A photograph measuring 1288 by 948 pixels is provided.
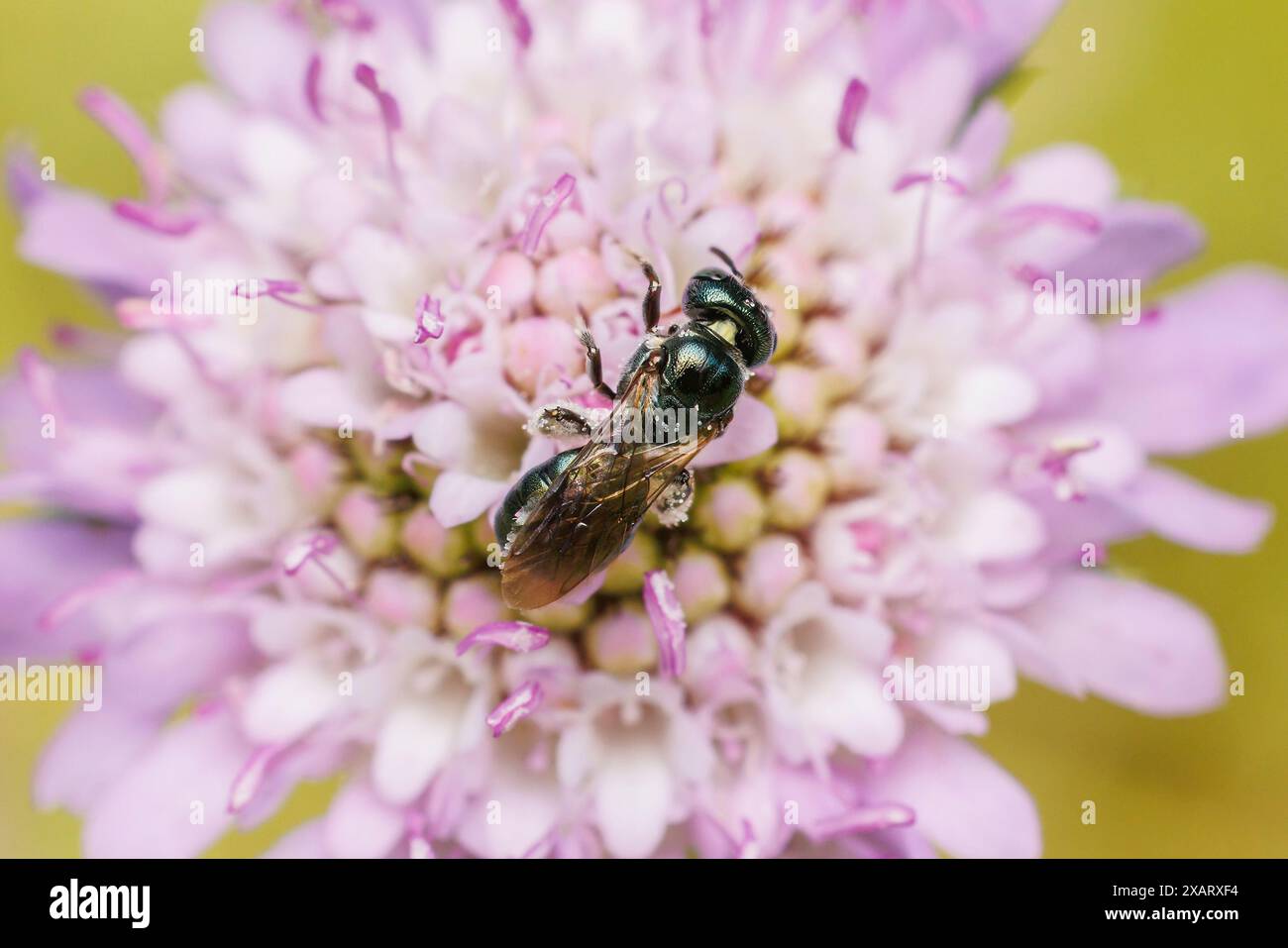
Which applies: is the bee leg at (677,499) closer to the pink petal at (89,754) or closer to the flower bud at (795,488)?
the flower bud at (795,488)

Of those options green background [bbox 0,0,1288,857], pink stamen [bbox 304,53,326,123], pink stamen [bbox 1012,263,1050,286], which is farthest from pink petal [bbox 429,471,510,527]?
green background [bbox 0,0,1288,857]

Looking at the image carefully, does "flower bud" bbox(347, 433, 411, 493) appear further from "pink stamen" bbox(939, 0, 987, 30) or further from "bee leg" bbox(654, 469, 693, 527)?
"pink stamen" bbox(939, 0, 987, 30)

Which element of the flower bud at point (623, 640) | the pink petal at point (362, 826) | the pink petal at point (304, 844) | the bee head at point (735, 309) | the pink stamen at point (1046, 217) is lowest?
the pink petal at point (304, 844)

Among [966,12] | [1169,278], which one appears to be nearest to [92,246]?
[966,12]

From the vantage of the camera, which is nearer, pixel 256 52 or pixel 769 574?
pixel 769 574

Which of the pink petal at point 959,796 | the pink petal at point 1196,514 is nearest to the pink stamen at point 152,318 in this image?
the pink petal at point 959,796

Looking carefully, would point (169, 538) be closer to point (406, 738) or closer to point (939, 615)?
point (406, 738)

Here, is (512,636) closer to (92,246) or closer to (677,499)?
(677,499)
